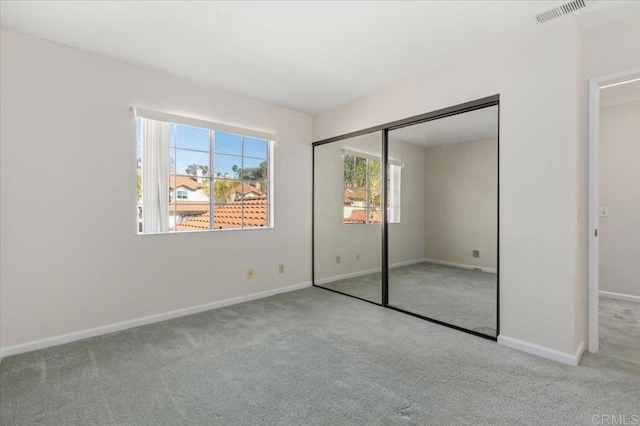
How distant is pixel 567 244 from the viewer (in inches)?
86.4

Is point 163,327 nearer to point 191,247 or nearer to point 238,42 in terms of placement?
point 191,247

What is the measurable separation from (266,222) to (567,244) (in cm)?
313

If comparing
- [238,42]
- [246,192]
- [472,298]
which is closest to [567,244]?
[472,298]

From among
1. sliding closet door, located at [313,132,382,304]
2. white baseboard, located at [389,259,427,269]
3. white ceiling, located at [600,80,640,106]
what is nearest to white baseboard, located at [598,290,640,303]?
white ceiling, located at [600,80,640,106]

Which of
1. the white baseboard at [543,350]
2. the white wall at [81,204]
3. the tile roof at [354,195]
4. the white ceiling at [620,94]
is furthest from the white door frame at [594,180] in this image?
the white wall at [81,204]

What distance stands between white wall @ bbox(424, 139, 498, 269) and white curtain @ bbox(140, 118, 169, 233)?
2.73 metres

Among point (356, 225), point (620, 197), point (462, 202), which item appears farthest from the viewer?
point (356, 225)

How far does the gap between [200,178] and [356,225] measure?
6.56ft

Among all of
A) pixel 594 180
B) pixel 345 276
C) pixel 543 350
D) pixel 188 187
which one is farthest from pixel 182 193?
pixel 594 180

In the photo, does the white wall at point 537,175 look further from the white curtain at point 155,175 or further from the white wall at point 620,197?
the white curtain at point 155,175

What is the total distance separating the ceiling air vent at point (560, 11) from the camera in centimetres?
200
